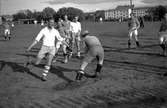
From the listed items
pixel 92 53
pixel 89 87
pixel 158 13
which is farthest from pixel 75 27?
pixel 158 13

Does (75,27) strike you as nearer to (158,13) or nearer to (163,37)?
(163,37)

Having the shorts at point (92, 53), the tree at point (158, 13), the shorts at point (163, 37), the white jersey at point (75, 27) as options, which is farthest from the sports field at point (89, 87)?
the tree at point (158, 13)

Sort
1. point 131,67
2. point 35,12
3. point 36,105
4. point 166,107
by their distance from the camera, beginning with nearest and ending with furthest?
point 166,107 → point 36,105 → point 131,67 → point 35,12

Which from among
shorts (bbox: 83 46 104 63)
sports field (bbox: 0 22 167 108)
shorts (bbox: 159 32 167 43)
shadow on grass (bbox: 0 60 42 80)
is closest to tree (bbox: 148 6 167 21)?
shorts (bbox: 159 32 167 43)

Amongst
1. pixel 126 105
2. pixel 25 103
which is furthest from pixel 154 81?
pixel 25 103

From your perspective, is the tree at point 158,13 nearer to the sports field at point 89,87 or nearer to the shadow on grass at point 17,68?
the shadow on grass at point 17,68

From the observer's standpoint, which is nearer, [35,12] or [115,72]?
[115,72]

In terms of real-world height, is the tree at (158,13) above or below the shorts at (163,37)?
above

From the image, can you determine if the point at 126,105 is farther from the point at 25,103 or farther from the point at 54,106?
the point at 25,103

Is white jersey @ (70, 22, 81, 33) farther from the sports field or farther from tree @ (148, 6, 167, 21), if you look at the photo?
tree @ (148, 6, 167, 21)

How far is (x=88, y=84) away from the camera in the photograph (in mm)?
7129

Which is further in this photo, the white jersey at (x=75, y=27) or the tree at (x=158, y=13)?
the tree at (x=158, y=13)

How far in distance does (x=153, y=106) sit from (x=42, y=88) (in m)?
3.21

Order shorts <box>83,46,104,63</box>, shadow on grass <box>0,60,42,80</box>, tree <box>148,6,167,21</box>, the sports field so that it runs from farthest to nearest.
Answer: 1. tree <box>148,6,167,21</box>
2. shadow on grass <box>0,60,42,80</box>
3. shorts <box>83,46,104,63</box>
4. the sports field
